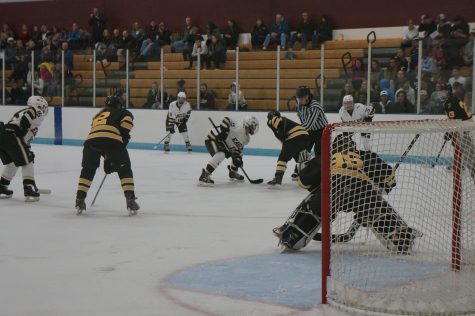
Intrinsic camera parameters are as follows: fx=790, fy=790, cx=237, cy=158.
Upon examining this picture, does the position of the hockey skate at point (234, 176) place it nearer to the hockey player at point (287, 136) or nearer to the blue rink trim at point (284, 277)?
the hockey player at point (287, 136)

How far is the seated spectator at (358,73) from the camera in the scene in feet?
38.8

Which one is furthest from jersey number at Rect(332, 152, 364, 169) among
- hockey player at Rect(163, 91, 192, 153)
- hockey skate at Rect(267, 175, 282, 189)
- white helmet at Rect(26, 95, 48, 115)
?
hockey player at Rect(163, 91, 192, 153)

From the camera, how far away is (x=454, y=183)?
390 cm

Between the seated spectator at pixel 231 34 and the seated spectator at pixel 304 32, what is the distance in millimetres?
1313

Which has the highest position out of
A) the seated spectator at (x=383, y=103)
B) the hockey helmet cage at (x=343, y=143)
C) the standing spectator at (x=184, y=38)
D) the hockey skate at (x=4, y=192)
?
the standing spectator at (x=184, y=38)

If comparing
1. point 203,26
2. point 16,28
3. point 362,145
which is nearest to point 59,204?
point 362,145

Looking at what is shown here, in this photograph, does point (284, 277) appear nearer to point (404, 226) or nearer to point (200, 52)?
point (404, 226)

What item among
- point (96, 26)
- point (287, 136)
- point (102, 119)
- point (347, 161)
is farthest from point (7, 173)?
point (96, 26)

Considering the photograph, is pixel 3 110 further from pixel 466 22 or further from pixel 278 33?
pixel 466 22

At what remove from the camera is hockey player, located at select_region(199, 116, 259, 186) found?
27.3 feet

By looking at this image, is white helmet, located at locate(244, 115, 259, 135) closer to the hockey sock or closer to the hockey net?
the hockey sock

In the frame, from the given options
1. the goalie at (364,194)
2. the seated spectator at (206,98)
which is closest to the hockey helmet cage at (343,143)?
the goalie at (364,194)

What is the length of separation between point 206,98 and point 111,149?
745 cm

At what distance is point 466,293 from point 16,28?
1904 cm
